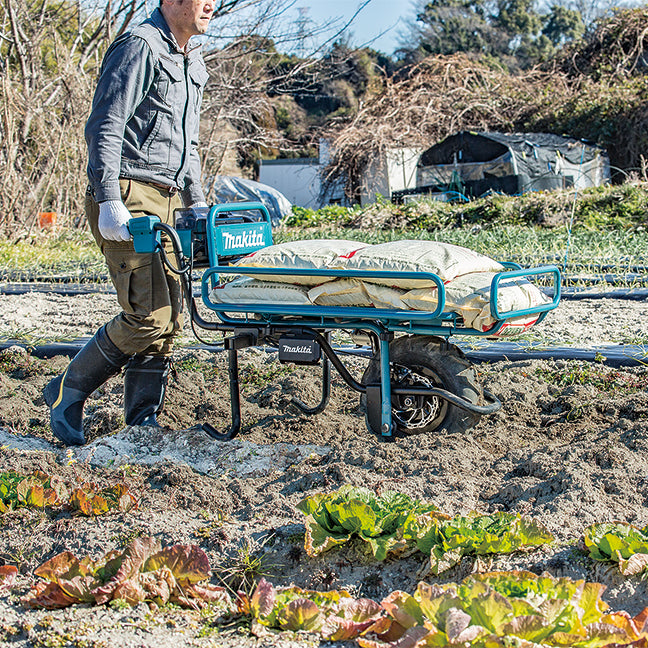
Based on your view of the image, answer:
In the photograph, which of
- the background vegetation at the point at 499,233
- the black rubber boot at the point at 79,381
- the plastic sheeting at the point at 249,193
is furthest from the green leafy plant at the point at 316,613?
the plastic sheeting at the point at 249,193

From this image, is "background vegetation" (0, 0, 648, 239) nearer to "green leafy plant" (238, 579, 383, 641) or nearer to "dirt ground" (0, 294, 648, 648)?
"dirt ground" (0, 294, 648, 648)

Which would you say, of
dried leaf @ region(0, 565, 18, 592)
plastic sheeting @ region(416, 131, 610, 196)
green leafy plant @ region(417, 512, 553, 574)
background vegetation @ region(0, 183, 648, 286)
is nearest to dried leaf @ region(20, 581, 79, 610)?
dried leaf @ region(0, 565, 18, 592)

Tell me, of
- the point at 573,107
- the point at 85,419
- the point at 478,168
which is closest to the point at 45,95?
the point at 478,168

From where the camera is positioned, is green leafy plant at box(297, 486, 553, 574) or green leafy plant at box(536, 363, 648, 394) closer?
green leafy plant at box(297, 486, 553, 574)

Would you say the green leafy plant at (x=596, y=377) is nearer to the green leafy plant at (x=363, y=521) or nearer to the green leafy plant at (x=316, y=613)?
the green leafy plant at (x=363, y=521)

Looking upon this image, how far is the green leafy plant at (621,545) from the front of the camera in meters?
2.06

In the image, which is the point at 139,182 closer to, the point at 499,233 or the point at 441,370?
the point at 441,370

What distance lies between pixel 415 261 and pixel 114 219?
4.22 ft

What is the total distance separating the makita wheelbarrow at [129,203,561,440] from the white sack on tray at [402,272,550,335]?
0.12 feet

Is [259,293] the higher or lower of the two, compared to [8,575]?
higher

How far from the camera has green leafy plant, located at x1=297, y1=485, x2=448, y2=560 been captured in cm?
228

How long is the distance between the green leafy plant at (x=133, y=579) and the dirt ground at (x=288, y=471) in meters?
0.04

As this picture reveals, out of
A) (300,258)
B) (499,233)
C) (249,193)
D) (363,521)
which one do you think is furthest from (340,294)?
(249,193)

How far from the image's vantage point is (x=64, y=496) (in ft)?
8.88
